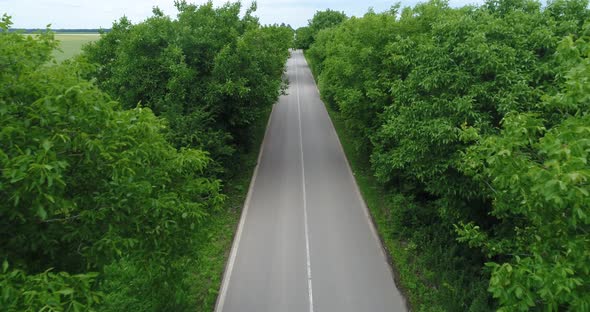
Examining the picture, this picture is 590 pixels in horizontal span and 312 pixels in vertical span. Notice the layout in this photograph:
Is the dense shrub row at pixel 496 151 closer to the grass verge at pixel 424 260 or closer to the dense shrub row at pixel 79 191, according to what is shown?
the grass verge at pixel 424 260

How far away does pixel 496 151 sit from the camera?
22.9ft

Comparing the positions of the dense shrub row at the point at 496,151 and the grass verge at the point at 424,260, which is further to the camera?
the grass verge at the point at 424,260

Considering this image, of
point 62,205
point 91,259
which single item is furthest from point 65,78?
point 91,259

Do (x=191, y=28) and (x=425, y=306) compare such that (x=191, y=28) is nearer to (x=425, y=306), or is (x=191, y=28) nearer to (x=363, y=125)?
(x=363, y=125)

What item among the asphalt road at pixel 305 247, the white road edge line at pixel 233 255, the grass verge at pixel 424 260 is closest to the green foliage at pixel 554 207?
the grass verge at pixel 424 260

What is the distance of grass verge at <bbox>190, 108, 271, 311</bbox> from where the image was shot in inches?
526

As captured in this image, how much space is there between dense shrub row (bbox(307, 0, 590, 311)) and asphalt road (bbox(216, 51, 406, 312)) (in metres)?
1.75

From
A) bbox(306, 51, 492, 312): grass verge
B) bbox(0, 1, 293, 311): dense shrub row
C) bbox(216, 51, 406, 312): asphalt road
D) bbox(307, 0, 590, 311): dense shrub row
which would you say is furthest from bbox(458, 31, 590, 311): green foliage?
bbox(216, 51, 406, 312): asphalt road

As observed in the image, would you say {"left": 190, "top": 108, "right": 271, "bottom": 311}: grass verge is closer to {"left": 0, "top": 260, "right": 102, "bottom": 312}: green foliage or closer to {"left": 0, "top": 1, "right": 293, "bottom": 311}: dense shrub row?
{"left": 0, "top": 1, "right": 293, "bottom": 311}: dense shrub row

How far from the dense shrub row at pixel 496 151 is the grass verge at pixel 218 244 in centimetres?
675

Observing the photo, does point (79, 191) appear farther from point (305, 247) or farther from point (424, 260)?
point (424, 260)

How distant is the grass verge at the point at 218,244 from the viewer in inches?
526

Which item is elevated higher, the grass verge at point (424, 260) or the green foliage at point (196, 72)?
the green foliage at point (196, 72)

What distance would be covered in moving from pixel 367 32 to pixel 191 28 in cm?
913
